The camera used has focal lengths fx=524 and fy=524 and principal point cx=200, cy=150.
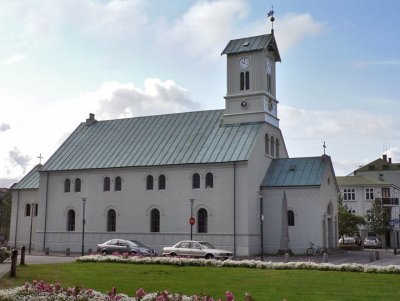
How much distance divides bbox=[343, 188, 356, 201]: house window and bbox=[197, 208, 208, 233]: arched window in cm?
4534

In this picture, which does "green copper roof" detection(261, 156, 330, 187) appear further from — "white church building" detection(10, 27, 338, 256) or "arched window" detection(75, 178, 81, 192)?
"arched window" detection(75, 178, 81, 192)

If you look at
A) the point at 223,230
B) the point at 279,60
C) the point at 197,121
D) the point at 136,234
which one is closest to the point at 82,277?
the point at 223,230

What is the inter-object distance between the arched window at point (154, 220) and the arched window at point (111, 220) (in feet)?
13.2

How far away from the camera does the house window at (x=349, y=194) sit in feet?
276

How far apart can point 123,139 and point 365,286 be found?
1486 inches

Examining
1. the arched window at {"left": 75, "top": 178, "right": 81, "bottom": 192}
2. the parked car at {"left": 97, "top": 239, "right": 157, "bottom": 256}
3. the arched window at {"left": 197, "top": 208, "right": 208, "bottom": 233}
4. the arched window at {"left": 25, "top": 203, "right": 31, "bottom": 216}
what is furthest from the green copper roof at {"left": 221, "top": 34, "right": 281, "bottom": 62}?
the arched window at {"left": 25, "top": 203, "right": 31, "bottom": 216}

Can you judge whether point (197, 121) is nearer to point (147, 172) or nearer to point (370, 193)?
point (147, 172)

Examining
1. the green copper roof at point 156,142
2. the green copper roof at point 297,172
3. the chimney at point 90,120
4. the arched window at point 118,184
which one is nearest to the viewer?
the green copper roof at point 297,172

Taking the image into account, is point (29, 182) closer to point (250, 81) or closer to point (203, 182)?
point (203, 182)

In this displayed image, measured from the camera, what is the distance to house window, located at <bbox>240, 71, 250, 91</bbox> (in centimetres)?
4981

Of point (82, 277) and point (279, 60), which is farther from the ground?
point (279, 60)

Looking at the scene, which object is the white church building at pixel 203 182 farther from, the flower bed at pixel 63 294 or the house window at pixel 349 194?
the house window at pixel 349 194

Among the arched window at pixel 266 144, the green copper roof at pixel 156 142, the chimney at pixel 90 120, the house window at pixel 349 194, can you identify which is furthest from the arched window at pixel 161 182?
the house window at pixel 349 194

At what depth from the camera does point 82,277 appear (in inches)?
896
